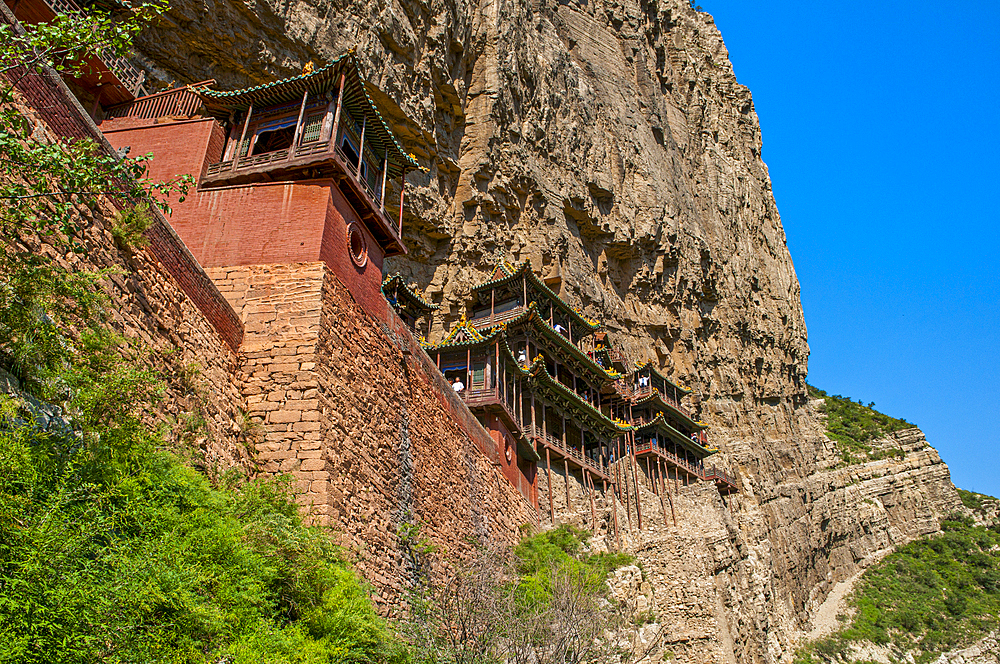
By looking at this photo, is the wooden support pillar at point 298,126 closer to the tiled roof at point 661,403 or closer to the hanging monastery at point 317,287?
the hanging monastery at point 317,287

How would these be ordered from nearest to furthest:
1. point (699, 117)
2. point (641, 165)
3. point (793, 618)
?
point (793, 618) → point (641, 165) → point (699, 117)

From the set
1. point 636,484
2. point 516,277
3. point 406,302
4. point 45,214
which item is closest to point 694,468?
point 636,484

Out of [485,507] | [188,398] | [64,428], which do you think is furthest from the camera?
[485,507]

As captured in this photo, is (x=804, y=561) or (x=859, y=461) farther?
(x=859, y=461)

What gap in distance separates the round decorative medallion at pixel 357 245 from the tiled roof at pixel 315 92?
2.61 metres

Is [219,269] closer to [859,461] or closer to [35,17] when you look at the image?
[35,17]

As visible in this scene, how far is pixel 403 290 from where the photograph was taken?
28047 millimetres

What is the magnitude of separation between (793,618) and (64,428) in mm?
42891

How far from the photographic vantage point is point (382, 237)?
15305 mm

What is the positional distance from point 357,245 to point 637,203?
31.0 meters

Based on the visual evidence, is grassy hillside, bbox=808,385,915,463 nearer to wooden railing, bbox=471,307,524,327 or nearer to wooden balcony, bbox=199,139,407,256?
wooden railing, bbox=471,307,524,327

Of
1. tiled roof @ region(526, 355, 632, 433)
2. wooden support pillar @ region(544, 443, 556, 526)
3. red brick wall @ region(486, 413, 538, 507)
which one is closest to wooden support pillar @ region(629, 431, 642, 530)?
tiled roof @ region(526, 355, 632, 433)

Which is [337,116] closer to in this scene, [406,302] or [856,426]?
[406,302]

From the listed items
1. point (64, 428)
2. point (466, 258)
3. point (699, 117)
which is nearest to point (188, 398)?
point (64, 428)
